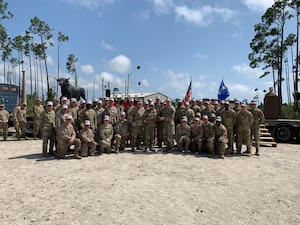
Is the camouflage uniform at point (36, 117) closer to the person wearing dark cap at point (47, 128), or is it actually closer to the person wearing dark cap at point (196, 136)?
the person wearing dark cap at point (47, 128)

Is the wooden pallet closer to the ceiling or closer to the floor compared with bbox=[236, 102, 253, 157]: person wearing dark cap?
closer to the floor

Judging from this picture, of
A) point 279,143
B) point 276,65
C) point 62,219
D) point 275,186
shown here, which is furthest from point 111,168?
point 276,65

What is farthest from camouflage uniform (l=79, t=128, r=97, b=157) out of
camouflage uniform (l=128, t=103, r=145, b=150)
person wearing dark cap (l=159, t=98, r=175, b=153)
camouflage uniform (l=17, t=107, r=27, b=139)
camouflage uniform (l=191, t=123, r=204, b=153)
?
camouflage uniform (l=17, t=107, r=27, b=139)

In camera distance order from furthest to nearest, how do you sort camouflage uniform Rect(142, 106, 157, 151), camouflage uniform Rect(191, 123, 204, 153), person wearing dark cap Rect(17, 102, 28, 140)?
person wearing dark cap Rect(17, 102, 28, 140)
camouflage uniform Rect(142, 106, 157, 151)
camouflage uniform Rect(191, 123, 204, 153)

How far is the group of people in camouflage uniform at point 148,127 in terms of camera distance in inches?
350

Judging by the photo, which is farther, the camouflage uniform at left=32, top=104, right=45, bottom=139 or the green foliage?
the green foliage

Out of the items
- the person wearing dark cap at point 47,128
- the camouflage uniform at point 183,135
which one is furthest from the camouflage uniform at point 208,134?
the person wearing dark cap at point 47,128

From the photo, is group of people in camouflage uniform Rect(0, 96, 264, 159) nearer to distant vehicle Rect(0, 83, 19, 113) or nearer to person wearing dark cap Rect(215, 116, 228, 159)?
person wearing dark cap Rect(215, 116, 228, 159)

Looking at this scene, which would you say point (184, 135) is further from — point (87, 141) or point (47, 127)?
point (47, 127)

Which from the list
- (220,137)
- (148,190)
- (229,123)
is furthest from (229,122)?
(148,190)

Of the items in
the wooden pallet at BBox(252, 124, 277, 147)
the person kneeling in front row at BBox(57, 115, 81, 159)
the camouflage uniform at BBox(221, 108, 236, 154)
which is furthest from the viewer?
the wooden pallet at BBox(252, 124, 277, 147)

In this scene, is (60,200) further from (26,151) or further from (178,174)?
(26,151)

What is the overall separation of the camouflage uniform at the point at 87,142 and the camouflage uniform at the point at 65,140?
8.3 inches

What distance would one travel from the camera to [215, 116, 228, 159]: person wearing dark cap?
891 centimetres
